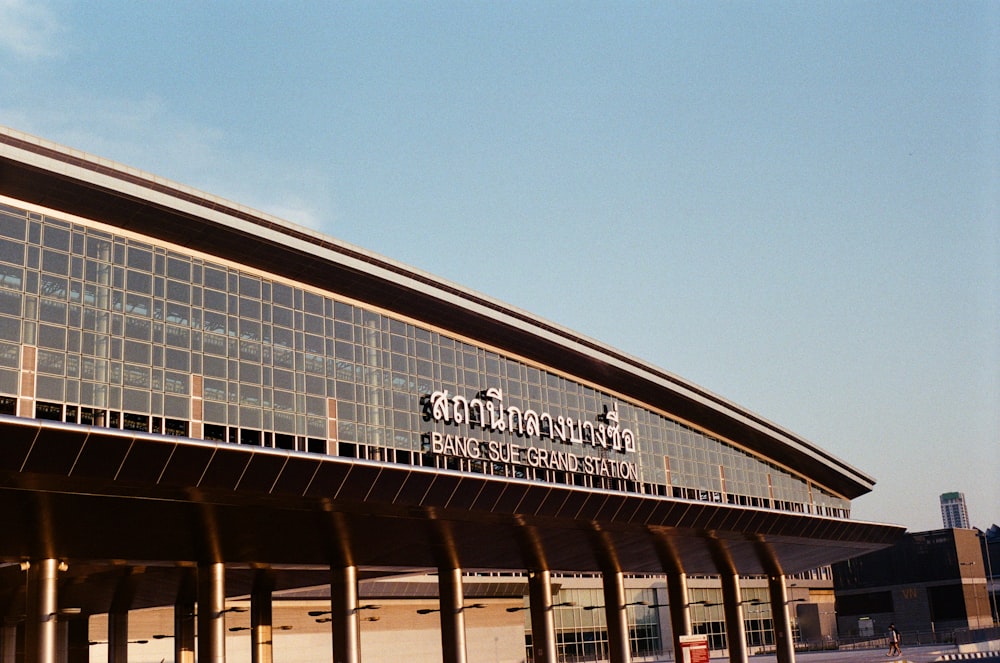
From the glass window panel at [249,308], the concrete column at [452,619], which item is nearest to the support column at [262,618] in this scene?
the concrete column at [452,619]

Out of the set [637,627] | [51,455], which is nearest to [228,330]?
[51,455]

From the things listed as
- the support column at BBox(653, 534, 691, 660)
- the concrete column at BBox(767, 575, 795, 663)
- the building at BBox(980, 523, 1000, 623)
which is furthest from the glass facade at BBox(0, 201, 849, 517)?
the building at BBox(980, 523, 1000, 623)

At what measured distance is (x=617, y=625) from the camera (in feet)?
203

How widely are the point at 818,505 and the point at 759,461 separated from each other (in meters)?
9.59

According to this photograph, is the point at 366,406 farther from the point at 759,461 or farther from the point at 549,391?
the point at 759,461

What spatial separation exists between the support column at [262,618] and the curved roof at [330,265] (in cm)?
1673

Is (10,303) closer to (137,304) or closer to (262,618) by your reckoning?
(137,304)

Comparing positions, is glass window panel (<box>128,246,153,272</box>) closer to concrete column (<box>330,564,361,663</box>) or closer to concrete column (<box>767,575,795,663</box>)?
concrete column (<box>330,564,361,663</box>)

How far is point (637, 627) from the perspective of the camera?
10650 cm

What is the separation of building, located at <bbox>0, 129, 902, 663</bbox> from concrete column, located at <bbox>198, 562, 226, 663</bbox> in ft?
0.35

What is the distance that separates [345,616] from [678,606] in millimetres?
27284

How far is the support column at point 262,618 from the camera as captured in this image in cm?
5653

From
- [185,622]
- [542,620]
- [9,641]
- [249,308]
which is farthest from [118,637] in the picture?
[249,308]

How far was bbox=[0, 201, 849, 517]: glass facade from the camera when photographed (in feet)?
111
